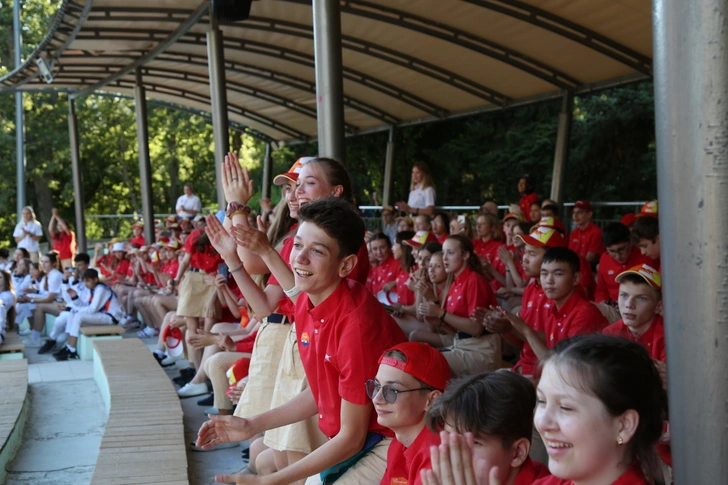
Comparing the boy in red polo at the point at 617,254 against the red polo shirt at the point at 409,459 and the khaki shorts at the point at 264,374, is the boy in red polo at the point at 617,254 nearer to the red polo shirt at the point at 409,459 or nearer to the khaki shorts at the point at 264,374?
the khaki shorts at the point at 264,374

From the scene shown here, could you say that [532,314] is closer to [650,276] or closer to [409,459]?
[650,276]

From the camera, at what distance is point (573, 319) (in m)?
4.49

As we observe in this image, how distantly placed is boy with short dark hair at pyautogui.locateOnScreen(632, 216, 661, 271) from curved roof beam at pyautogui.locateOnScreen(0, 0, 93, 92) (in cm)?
648

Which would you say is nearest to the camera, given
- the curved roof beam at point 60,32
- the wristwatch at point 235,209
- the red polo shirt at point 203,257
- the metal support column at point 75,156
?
the wristwatch at point 235,209

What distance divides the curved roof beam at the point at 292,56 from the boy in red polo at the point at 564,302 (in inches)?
319

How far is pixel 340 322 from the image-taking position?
113 inches

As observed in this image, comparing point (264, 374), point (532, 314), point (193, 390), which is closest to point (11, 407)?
point (193, 390)

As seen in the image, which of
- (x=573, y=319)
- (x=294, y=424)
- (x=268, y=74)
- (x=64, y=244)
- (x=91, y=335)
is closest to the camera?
(x=294, y=424)

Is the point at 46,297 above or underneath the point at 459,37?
underneath

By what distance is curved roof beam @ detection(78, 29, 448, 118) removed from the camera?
11.0 m

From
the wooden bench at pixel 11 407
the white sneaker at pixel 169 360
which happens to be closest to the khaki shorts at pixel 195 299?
the white sneaker at pixel 169 360

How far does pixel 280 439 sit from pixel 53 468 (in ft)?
9.90

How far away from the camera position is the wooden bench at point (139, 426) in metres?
4.44

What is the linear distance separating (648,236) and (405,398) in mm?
3424
